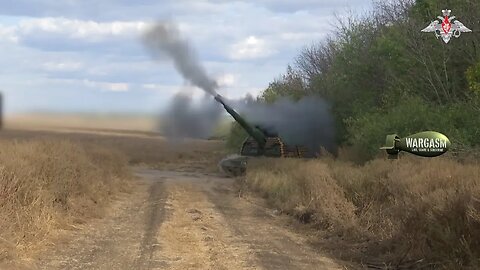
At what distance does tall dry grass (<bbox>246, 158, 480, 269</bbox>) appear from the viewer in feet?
35.8

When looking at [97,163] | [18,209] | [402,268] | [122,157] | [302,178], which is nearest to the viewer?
[402,268]

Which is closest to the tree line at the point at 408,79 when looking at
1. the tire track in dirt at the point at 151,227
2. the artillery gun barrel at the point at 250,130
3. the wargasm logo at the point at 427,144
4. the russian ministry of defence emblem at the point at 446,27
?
the russian ministry of defence emblem at the point at 446,27

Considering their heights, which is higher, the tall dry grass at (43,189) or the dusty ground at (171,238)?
the tall dry grass at (43,189)

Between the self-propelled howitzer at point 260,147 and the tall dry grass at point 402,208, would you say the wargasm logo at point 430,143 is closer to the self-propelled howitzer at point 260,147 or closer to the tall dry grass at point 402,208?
the tall dry grass at point 402,208

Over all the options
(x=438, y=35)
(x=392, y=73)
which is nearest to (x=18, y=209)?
(x=438, y=35)

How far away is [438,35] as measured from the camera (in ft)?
83.5

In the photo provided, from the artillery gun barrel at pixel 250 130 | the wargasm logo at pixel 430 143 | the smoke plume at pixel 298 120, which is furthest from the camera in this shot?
the smoke plume at pixel 298 120

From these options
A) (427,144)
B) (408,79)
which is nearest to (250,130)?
(408,79)

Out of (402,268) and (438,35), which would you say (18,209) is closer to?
(402,268)

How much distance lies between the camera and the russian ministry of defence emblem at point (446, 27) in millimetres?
23969

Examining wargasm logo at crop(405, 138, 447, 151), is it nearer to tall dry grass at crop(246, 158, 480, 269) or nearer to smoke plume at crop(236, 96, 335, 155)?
tall dry grass at crop(246, 158, 480, 269)

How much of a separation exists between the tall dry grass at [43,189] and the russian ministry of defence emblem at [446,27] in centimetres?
1324

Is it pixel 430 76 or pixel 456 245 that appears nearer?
pixel 456 245

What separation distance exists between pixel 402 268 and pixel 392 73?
18.7 metres
